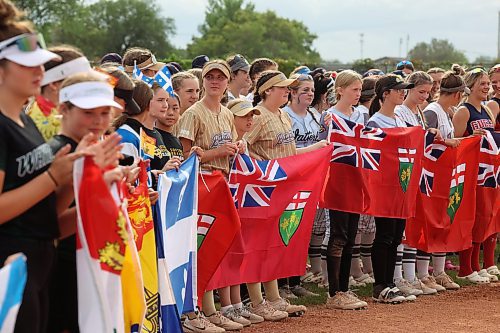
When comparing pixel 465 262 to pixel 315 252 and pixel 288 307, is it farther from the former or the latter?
pixel 288 307

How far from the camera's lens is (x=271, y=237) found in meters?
9.02

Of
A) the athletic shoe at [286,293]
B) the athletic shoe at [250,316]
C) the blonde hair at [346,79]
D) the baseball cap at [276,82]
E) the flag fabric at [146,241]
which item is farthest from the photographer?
the athletic shoe at [286,293]

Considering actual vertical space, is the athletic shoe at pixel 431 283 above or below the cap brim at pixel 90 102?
below

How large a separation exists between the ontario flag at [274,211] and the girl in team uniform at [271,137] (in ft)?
0.45

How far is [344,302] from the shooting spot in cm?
951

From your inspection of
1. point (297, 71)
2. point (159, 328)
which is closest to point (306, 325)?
point (159, 328)

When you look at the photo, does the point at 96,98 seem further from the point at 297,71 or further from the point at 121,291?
the point at 297,71

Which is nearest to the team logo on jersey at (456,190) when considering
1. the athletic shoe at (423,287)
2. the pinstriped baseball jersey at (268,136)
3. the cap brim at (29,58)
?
the athletic shoe at (423,287)

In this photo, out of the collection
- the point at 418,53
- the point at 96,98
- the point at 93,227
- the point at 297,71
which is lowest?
the point at 93,227

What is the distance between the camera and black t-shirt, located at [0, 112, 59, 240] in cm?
433

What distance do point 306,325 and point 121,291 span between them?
4.19 m

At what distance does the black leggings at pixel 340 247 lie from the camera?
375 inches

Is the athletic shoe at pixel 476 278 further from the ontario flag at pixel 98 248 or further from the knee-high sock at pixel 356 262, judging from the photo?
the ontario flag at pixel 98 248

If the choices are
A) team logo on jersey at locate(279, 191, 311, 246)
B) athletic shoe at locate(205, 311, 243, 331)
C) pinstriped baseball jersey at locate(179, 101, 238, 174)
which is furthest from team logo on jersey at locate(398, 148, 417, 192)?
Result: athletic shoe at locate(205, 311, 243, 331)
